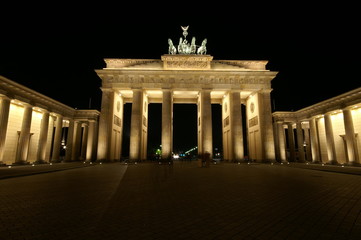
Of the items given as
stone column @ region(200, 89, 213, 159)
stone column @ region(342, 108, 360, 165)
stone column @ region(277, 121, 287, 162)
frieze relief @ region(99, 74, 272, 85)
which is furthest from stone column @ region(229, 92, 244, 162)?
stone column @ region(342, 108, 360, 165)

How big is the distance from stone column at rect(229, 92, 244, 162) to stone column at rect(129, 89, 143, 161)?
52.0 feet

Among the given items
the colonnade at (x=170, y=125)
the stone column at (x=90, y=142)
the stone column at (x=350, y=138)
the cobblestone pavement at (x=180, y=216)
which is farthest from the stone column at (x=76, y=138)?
the stone column at (x=350, y=138)

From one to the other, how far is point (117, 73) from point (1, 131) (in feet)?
57.6

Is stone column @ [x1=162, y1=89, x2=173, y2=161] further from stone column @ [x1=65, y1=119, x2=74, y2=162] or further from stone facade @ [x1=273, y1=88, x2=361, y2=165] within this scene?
stone facade @ [x1=273, y1=88, x2=361, y2=165]

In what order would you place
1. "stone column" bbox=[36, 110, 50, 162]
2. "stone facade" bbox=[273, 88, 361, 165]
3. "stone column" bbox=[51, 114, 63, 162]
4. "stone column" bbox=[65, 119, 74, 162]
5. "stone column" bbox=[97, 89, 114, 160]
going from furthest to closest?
"stone column" bbox=[65, 119, 74, 162] < "stone column" bbox=[51, 114, 63, 162] < "stone column" bbox=[97, 89, 114, 160] < "stone column" bbox=[36, 110, 50, 162] < "stone facade" bbox=[273, 88, 361, 165]

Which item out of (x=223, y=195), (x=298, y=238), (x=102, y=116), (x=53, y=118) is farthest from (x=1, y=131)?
(x=298, y=238)

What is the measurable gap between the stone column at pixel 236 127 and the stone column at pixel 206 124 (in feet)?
13.1

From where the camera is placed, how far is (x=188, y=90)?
34.3 metres

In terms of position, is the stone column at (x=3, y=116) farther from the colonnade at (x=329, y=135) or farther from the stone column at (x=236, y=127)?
the colonnade at (x=329, y=135)

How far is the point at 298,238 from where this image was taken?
3582 mm

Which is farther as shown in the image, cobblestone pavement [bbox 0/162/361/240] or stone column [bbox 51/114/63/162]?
stone column [bbox 51/114/63/162]

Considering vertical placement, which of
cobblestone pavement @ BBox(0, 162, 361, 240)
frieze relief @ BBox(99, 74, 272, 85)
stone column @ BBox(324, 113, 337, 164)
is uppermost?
frieze relief @ BBox(99, 74, 272, 85)

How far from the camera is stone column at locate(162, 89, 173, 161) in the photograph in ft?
103

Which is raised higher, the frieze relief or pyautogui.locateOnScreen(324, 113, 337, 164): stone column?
the frieze relief
